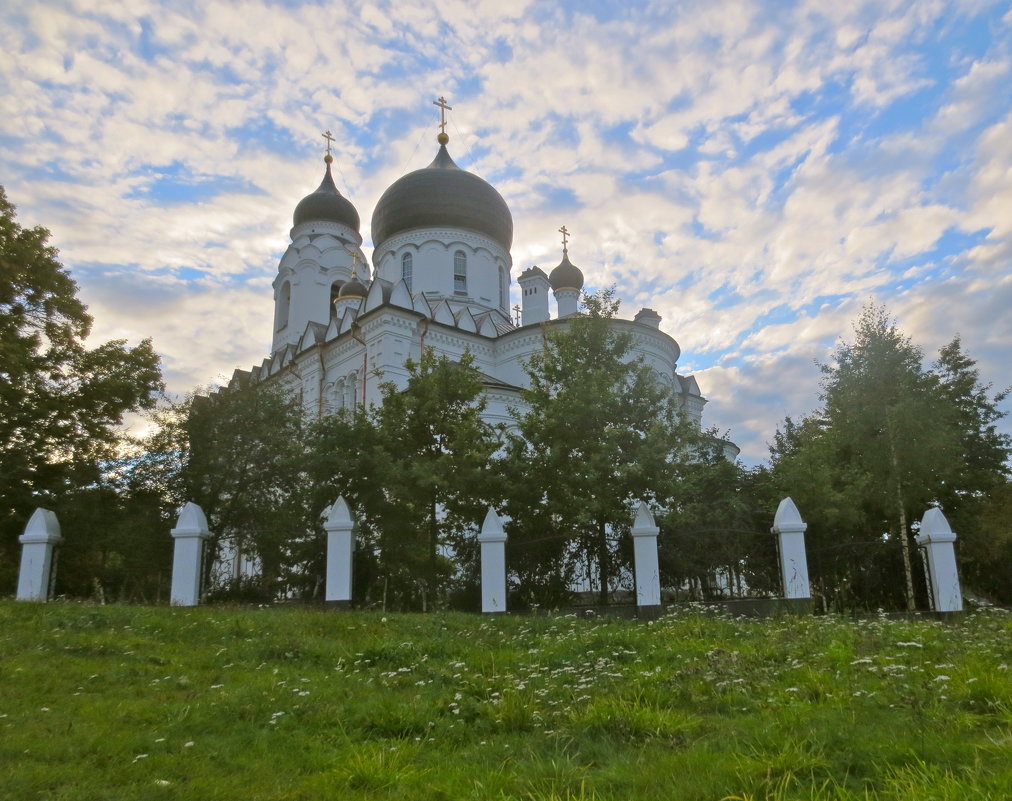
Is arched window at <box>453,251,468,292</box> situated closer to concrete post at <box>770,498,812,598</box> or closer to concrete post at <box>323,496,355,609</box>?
concrete post at <box>323,496,355,609</box>

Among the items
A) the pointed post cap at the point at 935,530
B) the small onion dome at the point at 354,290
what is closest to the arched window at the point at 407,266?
the small onion dome at the point at 354,290

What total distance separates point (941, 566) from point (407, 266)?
22258 millimetres

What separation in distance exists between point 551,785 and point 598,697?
1.43 metres

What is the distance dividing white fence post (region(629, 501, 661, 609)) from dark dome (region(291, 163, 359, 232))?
26.5 m

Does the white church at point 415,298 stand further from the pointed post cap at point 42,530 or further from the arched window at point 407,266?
the pointed post cap at point 42,530

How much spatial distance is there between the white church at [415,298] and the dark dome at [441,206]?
43 mm

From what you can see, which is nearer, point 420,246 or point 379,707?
point 379,707

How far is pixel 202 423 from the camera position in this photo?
14.2 metres

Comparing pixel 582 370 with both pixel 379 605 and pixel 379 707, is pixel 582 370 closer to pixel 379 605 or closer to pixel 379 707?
pixel 379 605

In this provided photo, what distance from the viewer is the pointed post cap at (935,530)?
33.0 ft

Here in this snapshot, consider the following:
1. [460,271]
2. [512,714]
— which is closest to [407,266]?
[460,271]

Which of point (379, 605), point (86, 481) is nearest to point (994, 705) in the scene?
point (379, 605)

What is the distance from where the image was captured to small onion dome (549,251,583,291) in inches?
1185

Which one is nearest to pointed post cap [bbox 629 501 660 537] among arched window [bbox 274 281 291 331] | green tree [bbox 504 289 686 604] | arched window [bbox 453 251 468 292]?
green tree [bbox 504 289 686 604]
